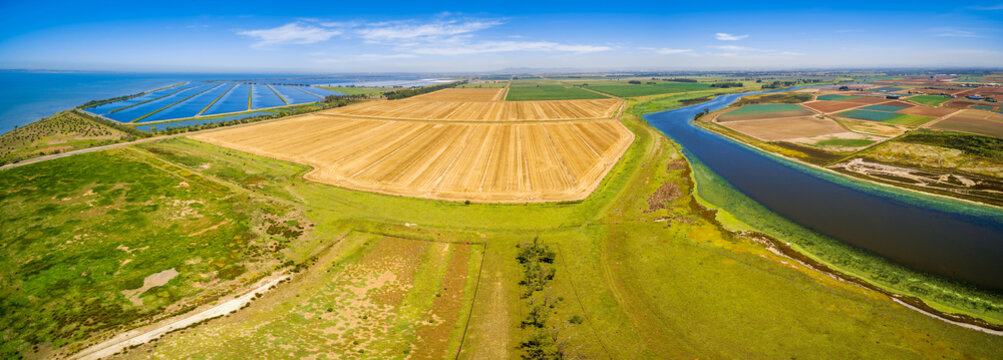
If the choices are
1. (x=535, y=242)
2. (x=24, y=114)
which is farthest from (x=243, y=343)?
(x=24, y=114)

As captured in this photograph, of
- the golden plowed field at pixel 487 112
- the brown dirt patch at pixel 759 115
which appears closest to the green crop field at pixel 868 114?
the brown dirt patch at pixel 759 115

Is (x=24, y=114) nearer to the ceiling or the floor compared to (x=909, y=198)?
nearer to the ceiling

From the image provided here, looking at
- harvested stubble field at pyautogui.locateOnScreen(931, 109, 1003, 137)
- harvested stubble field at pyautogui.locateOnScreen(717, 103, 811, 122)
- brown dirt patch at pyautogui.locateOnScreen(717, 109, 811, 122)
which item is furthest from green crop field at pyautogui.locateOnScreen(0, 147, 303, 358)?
harvested stubble field at pyautogui.locateOnScreen(931, 109, 1003, 137)

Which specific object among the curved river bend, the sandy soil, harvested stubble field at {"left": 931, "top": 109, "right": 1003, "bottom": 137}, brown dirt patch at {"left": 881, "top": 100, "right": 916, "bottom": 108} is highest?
brown dirt patch at {"left": 881, "top": 100, "right": 916, "bottom": 108}

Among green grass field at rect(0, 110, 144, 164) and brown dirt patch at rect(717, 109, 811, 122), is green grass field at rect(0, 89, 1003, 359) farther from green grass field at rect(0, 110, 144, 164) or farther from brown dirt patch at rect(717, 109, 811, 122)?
brown dirt patch at rect(717, 109, 811, 122)

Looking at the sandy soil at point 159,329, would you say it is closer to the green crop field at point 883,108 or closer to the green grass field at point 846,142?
the green grass field at point 846,142

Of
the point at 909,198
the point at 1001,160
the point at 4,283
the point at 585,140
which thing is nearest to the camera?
the point at 4,283

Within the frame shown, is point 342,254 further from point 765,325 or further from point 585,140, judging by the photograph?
point 585,140
